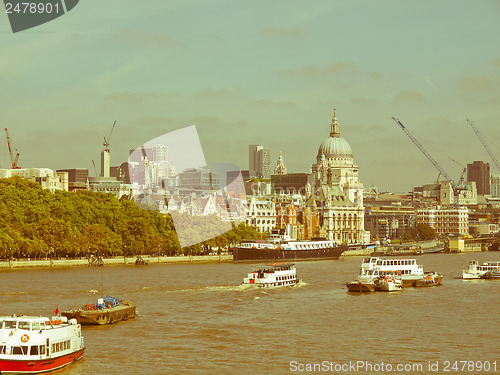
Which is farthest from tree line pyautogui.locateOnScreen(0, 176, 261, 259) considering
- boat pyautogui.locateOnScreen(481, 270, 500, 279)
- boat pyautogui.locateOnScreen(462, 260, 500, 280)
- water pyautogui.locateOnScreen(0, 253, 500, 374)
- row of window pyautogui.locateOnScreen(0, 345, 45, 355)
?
row of window pyautogui.locateOnScreen(0, 345, 45, 355)

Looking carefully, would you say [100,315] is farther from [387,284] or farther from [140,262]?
[140,262]

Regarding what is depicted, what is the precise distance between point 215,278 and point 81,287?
1838cm

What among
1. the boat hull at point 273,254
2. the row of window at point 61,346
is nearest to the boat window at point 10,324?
the row of window at point 61,346

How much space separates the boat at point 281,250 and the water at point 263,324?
4486 centimetres

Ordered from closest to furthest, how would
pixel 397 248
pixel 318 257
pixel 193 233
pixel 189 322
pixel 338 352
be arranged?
pixel 338 352, pixel 189 322, pixel 193 233, pixel 318 257, pixel 397 248

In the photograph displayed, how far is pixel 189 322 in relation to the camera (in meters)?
56.6

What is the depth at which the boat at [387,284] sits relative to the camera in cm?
8088

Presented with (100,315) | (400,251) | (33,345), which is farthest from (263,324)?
(400,251)

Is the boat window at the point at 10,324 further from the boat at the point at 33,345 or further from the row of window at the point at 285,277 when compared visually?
the row of window at the point at 285,277

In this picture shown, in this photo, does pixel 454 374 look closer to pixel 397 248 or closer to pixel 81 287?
pixel 81 287

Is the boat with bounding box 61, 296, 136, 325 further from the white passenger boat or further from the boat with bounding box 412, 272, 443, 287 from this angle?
the boat with bounding box 412, 272, 443, 287

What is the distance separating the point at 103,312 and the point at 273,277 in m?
30.6

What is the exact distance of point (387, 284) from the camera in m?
80.9

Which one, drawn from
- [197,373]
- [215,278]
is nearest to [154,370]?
[197,373]
